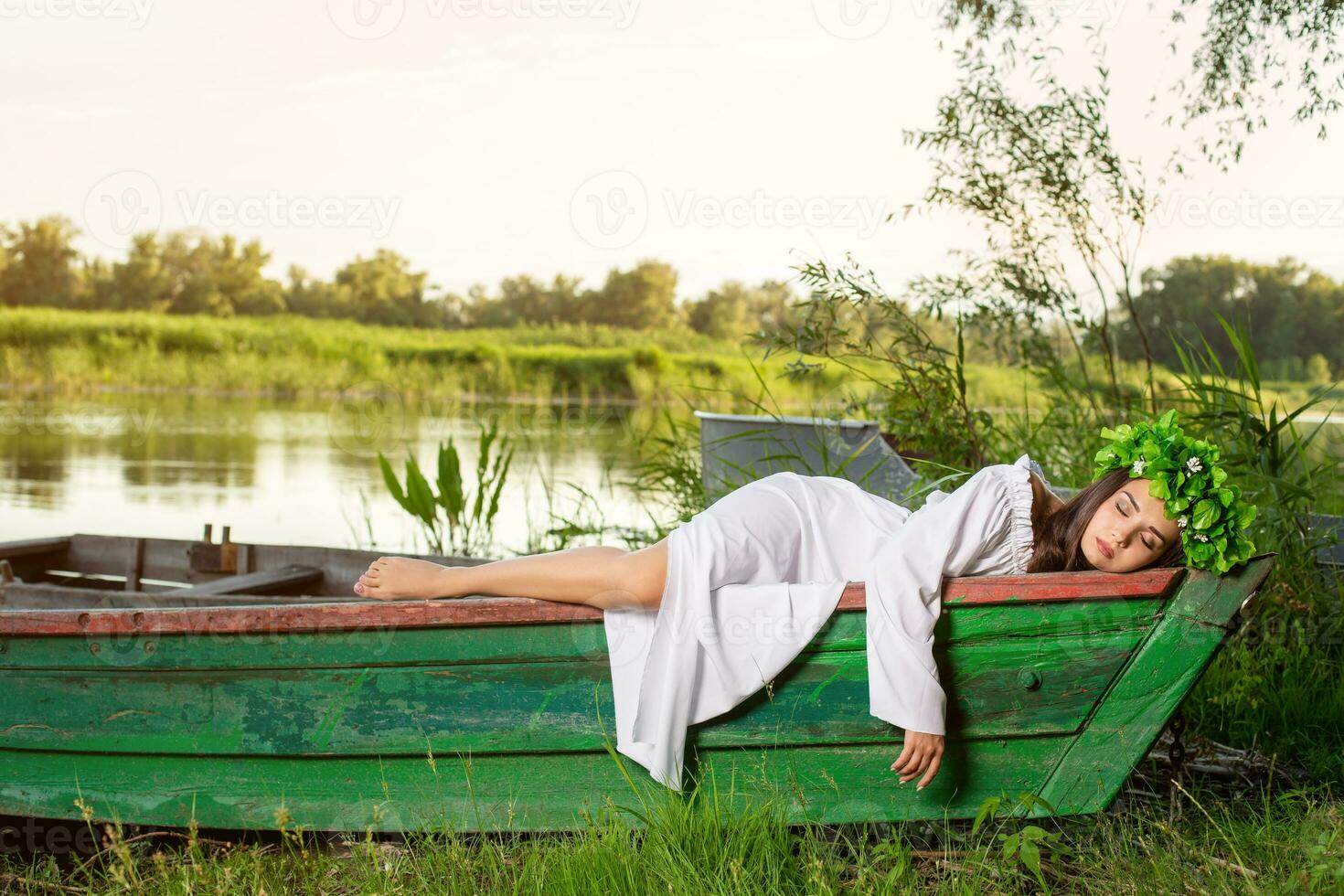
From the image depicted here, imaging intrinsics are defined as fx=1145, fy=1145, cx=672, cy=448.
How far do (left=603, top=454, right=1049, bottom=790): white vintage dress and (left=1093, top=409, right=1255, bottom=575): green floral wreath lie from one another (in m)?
0.22

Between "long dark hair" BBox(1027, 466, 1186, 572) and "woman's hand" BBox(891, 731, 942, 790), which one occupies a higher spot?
"long dark hair" BBox(1027, 466, 1186, 572)

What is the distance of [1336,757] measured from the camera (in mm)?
2666

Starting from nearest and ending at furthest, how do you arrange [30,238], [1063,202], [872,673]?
[872,673], [1063,202], [30,238]

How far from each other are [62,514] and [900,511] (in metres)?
6.29

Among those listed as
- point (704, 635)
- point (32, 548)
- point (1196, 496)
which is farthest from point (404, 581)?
point (32, 548)

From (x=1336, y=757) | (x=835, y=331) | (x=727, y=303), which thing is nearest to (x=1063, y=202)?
(x=835, y=331)

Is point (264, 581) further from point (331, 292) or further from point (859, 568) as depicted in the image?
point (331, 292)

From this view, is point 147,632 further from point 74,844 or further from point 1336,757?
point 1336,757

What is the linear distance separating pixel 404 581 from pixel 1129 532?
51.0 inches

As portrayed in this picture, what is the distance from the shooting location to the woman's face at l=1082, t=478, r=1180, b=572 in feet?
6.17

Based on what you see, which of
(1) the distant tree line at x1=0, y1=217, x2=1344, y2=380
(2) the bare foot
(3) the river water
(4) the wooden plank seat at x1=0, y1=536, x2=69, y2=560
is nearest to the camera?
(2) the bare foot

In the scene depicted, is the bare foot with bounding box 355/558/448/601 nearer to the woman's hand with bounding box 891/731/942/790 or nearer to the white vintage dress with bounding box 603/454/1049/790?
the white vintage dress with bounding box 603/454/1049/790

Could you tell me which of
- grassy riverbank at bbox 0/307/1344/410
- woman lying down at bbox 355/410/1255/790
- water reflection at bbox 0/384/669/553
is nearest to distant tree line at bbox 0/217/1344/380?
grassy riverbank at bbox 0/307/1344/410

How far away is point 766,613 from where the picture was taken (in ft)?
6.41
